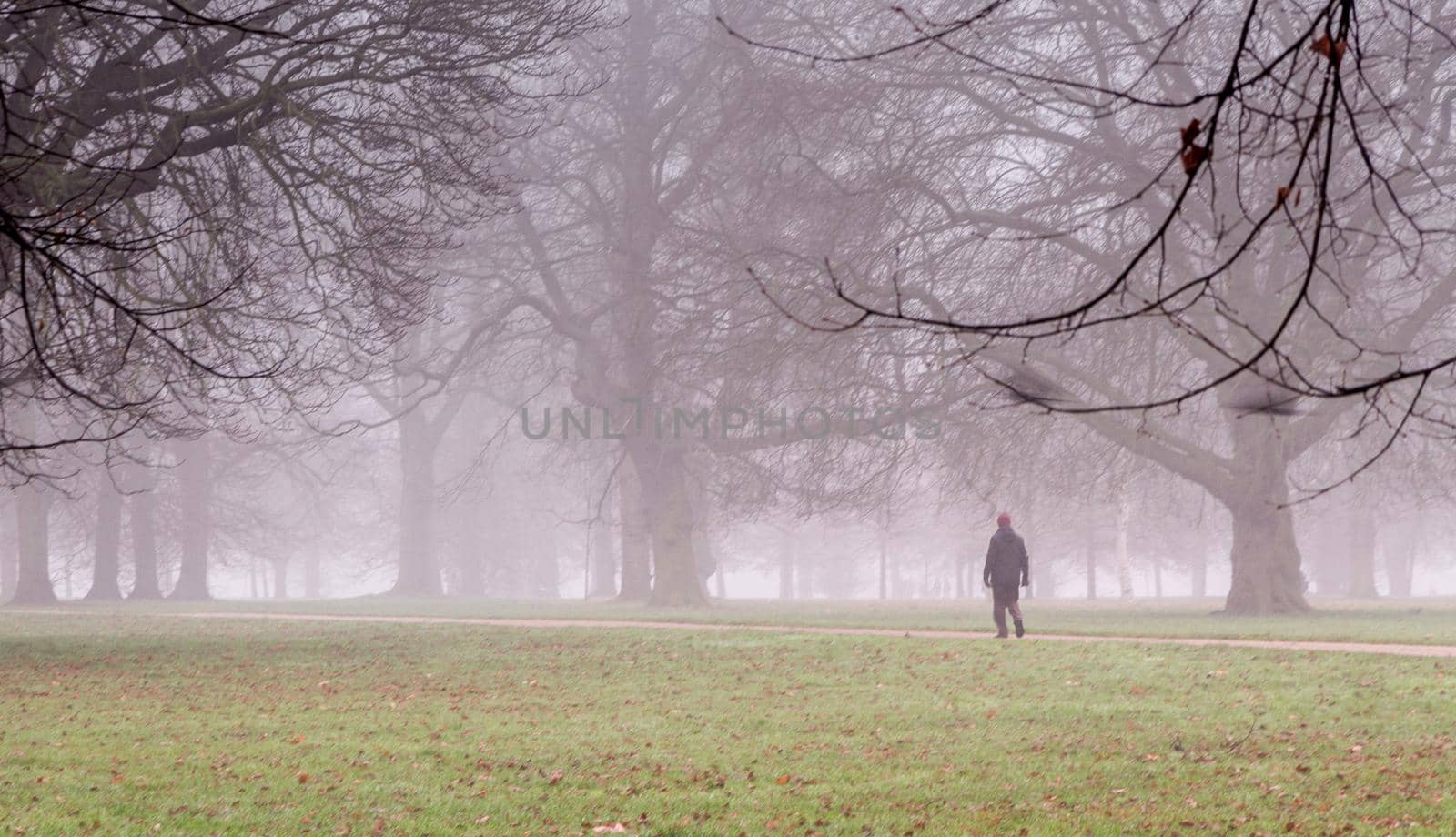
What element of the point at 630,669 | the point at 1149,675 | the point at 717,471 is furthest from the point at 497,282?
the point at 1149,675

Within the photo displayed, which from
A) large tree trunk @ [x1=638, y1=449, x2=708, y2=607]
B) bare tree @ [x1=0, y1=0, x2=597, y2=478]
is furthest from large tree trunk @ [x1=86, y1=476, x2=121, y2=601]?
bare tree @ [x1=0, y1=0, x2=597, y2=478]

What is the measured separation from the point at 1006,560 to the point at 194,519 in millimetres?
32311

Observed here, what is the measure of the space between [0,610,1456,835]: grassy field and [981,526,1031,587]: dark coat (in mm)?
1344

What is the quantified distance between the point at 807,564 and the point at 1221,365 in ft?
174

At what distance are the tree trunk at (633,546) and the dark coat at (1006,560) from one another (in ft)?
57.5

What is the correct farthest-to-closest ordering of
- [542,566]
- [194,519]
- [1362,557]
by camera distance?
[542,566]
[1362,557]
[194,519]

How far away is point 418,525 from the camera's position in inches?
A: 1945

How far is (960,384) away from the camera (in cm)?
2642

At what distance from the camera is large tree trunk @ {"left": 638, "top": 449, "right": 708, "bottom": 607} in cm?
3156

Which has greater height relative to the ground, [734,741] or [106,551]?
[106,551]

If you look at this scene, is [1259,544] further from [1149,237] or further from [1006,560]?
[1006,560]

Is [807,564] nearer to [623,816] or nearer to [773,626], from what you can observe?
[773,626]

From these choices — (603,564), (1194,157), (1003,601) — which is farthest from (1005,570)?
(603,564)

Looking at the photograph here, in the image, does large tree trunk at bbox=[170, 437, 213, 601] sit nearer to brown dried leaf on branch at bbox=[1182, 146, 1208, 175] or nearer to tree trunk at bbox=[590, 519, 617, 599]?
tree trunk at bbox=[590, 519, 617, 599]
